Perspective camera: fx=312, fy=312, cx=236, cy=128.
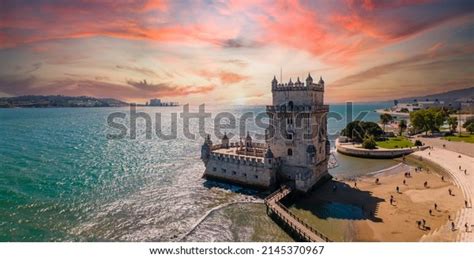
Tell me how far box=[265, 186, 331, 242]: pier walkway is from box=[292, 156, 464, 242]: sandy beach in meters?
1.05

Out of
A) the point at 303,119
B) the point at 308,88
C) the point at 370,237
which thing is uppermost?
the point at 308,88

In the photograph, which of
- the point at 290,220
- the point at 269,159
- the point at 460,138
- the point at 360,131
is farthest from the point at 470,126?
the point at 290,220

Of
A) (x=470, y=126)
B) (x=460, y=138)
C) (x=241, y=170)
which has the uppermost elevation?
(x=470, y=126)

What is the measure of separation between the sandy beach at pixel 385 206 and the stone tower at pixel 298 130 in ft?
5.07

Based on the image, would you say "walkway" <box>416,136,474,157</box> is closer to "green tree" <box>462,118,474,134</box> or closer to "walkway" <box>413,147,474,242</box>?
"walkway" <box>413,147,474,242</box>

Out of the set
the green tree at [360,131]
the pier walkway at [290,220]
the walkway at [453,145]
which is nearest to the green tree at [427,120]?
the walkway at [453,145]

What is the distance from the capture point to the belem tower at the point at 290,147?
18.3 metres

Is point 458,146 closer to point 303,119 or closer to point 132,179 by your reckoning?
point 303,119

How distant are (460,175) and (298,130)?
1246 cm

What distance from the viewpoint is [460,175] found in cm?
2159

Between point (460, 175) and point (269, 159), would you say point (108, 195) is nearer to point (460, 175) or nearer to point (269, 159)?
point (269, 159)

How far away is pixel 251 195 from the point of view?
18.5 metres

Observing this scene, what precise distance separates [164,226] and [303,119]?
9.84m

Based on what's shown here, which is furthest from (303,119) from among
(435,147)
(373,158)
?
(435,147)
